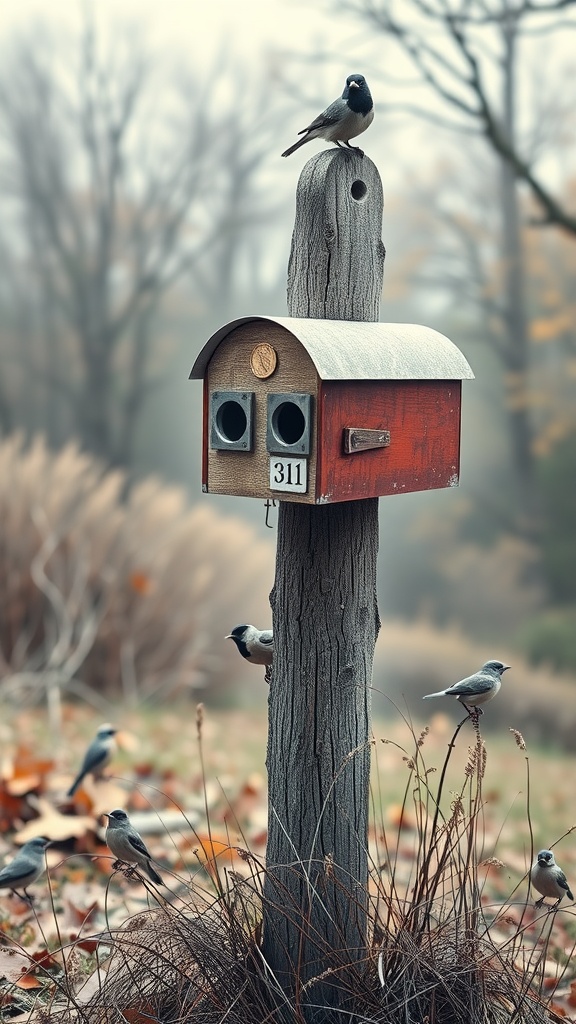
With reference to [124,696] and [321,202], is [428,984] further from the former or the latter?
[124,696]

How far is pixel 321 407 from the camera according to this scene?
2.60 meters

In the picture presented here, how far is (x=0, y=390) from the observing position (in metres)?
15.6

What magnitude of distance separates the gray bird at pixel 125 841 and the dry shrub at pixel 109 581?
4.78 meters

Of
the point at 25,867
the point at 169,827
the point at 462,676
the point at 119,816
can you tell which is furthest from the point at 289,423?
the point at 462,676

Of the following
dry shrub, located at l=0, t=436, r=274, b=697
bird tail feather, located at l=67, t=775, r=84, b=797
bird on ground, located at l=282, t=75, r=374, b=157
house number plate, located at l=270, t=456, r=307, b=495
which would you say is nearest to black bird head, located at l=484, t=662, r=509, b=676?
house number plate, located at l=270, t=456, r=307, b=495

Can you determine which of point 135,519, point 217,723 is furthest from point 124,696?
point 135,519

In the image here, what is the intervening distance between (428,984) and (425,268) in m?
12.3

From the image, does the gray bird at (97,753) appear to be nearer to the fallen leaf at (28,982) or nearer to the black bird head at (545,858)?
the fallen leaf at (28,982)

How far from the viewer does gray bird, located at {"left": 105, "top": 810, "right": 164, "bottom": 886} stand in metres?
2.90

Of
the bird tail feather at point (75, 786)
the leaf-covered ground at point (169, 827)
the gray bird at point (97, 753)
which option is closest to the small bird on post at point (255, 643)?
the leaf-covered ground at point (169, 827)

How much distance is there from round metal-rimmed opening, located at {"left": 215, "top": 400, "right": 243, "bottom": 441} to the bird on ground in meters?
0.77

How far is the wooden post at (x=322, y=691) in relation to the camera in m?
2.79

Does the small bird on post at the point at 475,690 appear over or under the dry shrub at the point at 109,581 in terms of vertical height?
over

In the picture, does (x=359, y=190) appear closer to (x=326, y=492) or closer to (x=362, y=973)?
(x=326, y=492)
